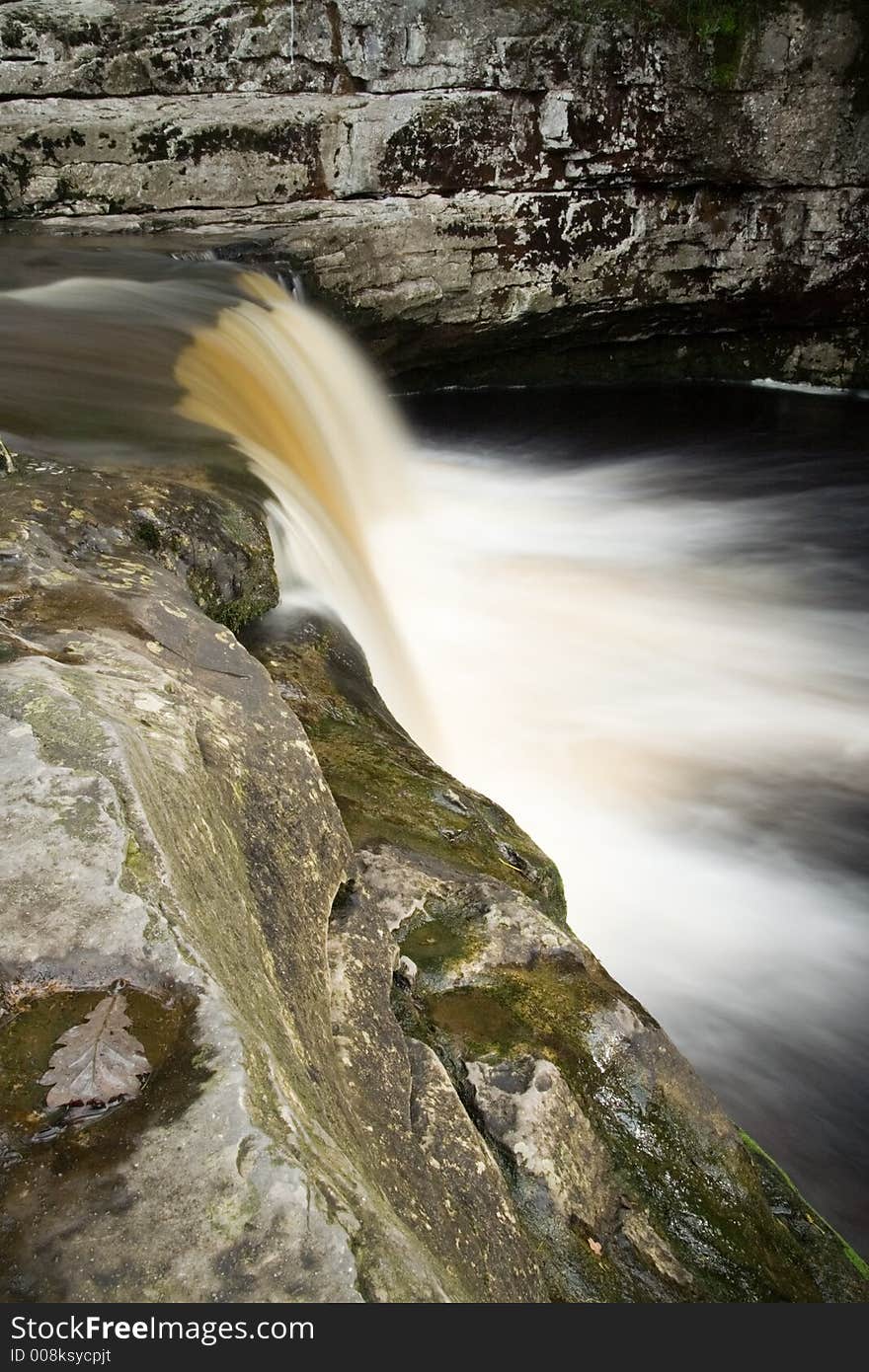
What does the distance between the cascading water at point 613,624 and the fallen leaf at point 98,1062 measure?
2.65m

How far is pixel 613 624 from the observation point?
23.4ft

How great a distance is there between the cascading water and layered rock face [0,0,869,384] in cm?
120

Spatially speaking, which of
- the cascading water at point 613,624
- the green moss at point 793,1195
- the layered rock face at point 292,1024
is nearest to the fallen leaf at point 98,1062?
the layered rock face at point 292,1024

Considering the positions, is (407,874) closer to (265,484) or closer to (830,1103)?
(830,1103)

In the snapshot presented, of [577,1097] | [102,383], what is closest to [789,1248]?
[577,1097]

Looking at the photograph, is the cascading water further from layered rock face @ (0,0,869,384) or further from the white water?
layered rock face @ (0,0,869,384)

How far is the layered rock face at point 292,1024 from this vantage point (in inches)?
49.9

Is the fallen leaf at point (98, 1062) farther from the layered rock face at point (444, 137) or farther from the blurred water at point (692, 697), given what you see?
the layered rock face at point (444, 137)

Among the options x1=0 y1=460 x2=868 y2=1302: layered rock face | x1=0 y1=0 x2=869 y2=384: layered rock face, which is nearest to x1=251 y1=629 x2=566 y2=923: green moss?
x1=0 y1=460 x2=868 y2=1302: layered rock face

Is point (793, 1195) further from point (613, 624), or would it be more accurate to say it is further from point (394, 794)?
point (613, 624)

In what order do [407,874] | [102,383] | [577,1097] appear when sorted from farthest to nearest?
[102,383], [407,874], [577,1097]

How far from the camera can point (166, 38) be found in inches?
362

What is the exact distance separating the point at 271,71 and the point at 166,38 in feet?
2.91

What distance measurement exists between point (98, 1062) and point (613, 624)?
6.02 metres
